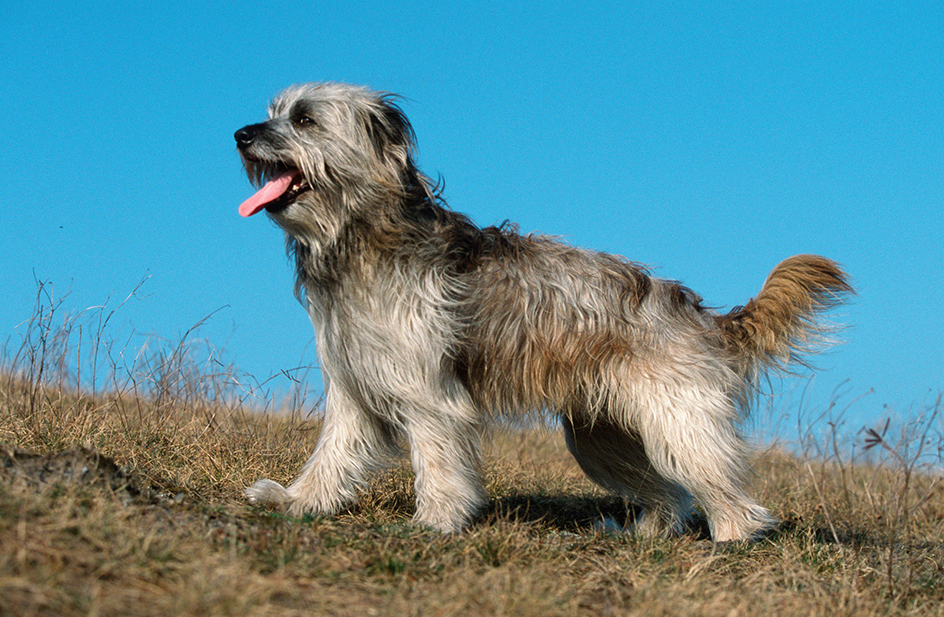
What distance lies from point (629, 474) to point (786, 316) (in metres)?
1.49

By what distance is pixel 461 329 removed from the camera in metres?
4.79

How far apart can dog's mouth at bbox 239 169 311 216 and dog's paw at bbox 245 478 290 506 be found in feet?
5.66

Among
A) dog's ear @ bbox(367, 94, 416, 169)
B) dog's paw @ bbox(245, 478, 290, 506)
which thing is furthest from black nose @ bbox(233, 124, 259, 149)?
dog's paw @ bbox(245, 478, 290, 506)

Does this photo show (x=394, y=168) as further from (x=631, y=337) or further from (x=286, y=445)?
(x=286, y=445)

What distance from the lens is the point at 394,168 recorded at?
188 inches

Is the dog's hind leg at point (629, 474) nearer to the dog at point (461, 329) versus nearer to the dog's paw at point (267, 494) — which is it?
the dog at point (461, 329)

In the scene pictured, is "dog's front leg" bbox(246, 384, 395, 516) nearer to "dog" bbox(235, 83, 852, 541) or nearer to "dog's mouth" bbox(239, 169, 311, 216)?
"dog" bbox(235, 83, 852, 541)

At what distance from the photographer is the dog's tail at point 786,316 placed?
5301 millimetres

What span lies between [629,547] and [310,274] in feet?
7.91

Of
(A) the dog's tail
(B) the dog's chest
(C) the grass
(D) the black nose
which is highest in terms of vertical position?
(D) the black nose

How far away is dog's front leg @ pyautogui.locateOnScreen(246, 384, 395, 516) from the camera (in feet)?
16.5

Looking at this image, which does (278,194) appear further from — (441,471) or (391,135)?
(441,471)

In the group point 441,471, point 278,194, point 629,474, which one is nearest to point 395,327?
point 441,471

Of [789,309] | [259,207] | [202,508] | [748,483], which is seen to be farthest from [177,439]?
[789,309]
